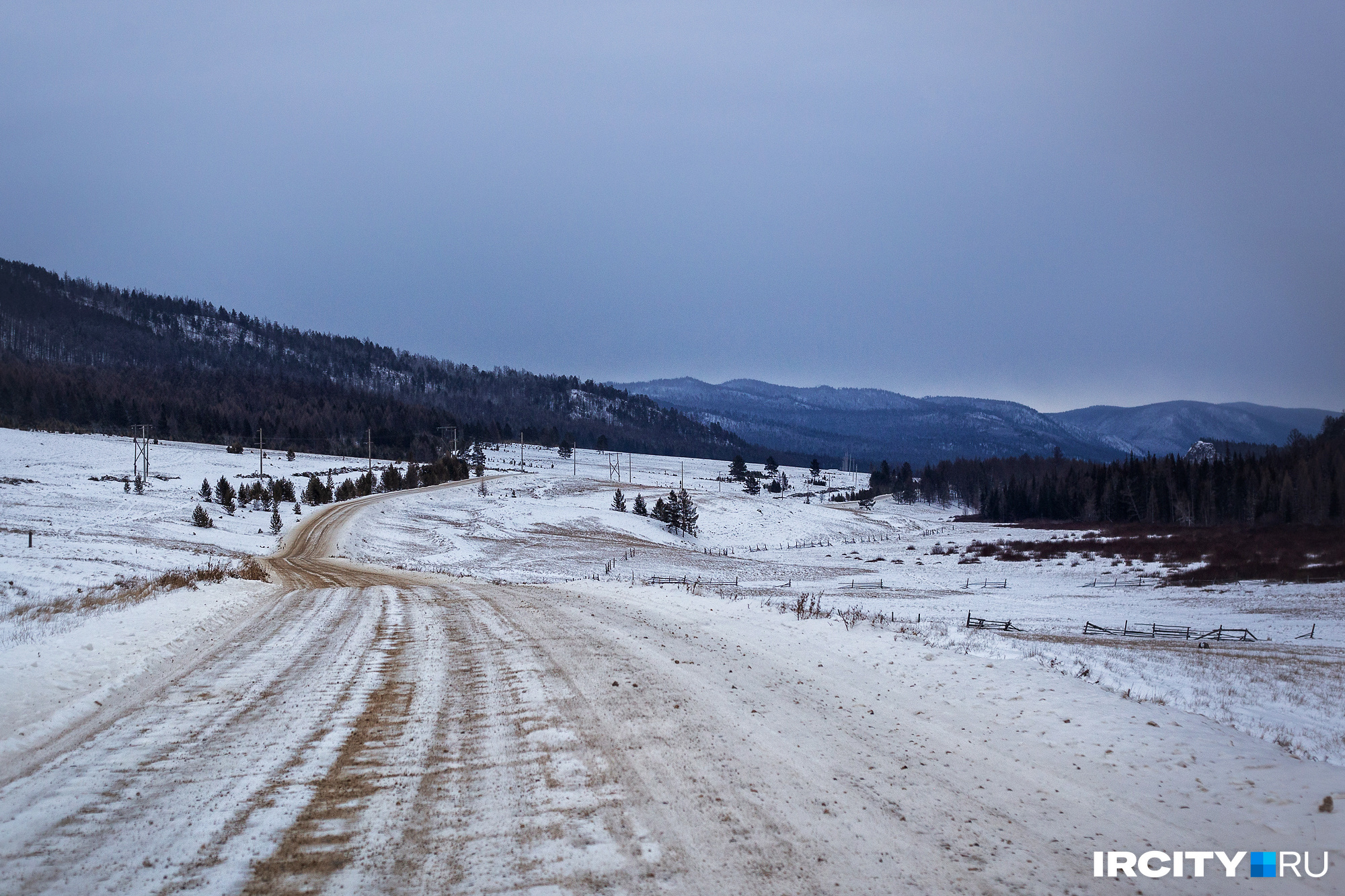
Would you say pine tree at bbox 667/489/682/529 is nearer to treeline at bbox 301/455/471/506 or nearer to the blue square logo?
treeline at bbox 301/455/471/506

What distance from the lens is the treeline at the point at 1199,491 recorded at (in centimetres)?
8606

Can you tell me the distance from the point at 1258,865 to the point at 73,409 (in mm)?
172804

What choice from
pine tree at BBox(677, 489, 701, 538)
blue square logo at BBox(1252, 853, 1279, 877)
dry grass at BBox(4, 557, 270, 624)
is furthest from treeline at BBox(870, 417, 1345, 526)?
dry grass at BBox(4, 557, 270, 624)

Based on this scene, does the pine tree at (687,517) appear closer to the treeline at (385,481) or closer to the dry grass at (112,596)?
the treeline at (385,481)

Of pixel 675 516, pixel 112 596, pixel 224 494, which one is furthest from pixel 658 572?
pixel 224 494

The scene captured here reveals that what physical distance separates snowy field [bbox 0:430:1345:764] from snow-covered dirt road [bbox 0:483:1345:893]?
2.07 m

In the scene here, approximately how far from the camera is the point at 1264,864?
5.24 m

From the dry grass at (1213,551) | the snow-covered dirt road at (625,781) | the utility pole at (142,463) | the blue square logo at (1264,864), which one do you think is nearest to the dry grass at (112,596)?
the snow-covered dirt road at (625,781)

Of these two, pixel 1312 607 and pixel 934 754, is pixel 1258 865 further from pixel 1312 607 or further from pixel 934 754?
pixel 1312 607

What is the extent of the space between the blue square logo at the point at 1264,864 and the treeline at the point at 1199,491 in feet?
330

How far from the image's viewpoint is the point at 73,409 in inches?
5202

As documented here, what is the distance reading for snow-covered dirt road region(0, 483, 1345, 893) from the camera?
473cm

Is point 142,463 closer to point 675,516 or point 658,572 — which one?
point 675,516

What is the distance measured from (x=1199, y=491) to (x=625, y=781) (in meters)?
118
